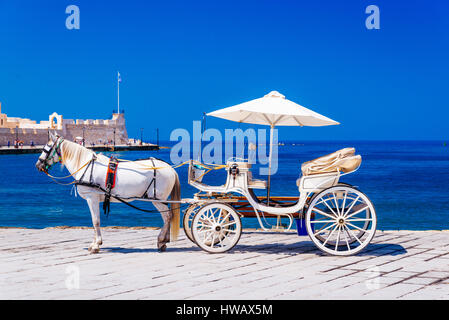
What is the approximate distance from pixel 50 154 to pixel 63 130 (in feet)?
364

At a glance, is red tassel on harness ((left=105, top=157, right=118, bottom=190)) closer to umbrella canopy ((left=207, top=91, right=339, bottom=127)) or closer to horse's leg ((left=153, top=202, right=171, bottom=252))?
horse's leg ((left=153, top=202, right=171, bottom=252))

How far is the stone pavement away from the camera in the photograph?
5.18m

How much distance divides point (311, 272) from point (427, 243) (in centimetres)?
300

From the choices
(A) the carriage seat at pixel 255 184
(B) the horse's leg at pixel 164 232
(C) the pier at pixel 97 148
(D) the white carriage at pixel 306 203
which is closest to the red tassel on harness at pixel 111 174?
(B) the horse's leg at pixel 164 232

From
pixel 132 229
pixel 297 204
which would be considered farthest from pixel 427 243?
pixel 132 229

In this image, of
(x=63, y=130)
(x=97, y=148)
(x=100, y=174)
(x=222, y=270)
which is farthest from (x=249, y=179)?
(x=63, y=130)

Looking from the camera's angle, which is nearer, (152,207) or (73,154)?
(73,154)

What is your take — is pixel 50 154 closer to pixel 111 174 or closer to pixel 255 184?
pixel 111 174

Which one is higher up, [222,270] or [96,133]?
[96,133]

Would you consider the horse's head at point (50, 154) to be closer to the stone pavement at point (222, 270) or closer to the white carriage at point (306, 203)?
the stone pavement at point (222, 270)

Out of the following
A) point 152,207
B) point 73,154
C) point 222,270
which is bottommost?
point 152,207

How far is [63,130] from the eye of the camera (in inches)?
4459
